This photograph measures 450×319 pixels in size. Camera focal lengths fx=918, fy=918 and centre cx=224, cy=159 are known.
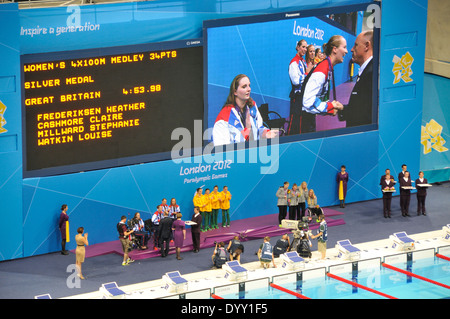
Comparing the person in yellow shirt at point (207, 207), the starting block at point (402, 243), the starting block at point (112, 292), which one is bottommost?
the starting block at point (112, 292)

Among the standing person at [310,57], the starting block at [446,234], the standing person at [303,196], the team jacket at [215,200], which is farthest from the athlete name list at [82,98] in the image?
the starting block at [446,234]

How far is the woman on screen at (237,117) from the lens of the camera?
74.8ft

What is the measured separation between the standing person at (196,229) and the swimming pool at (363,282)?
4149mm

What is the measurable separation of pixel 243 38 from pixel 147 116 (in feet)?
10.7

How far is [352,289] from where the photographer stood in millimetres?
17469

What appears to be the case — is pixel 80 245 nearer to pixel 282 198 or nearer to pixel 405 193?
pixel 282 198

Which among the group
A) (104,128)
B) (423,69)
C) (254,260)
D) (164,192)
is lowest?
(254,260)

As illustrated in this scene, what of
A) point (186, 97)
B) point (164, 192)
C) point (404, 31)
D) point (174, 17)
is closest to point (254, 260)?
point (164, 192)

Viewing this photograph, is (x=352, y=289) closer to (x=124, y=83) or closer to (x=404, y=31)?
(x=124, y=83)

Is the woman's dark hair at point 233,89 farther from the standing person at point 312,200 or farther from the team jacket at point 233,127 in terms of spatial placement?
the standing person at point 312,200

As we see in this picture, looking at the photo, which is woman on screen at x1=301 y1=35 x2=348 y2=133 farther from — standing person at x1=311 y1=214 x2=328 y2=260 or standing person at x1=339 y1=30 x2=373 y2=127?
standing person at x1=311 y1=214 x2=328 y2=260

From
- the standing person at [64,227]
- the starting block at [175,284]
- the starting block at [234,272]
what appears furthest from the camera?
the standing person at [64,227]

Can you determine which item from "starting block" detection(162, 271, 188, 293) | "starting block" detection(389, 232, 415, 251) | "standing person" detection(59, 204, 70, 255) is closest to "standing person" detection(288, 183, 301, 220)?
"starting block" detection(389, 232, 415, 251)

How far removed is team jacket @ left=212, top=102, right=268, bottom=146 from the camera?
74.7 ft
